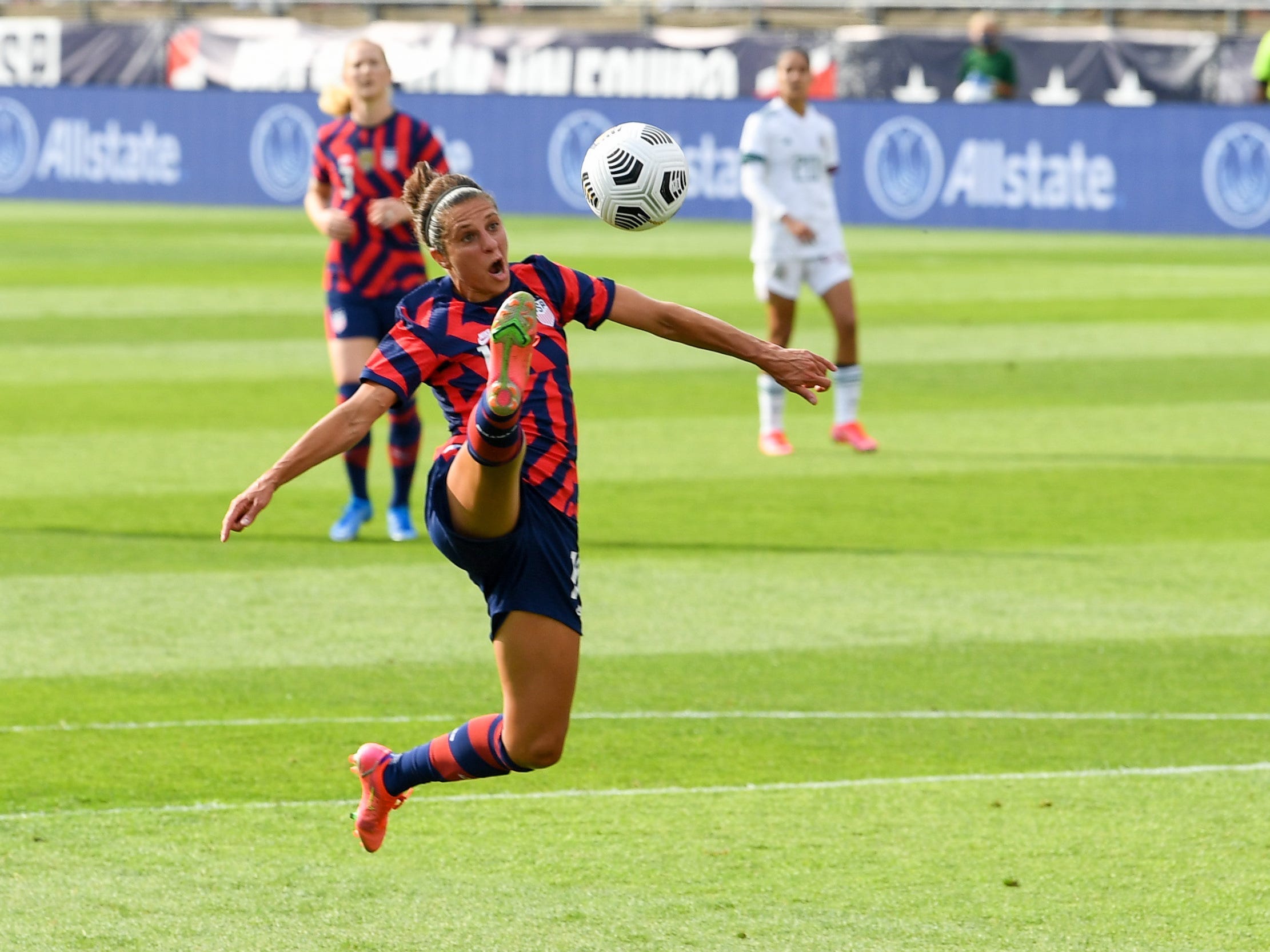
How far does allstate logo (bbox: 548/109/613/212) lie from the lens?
96.6 ft

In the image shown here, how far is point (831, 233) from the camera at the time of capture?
13.7 metres

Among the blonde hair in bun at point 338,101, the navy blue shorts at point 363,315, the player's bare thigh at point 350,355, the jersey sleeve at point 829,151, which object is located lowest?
the player's bare thigh at point 350,355

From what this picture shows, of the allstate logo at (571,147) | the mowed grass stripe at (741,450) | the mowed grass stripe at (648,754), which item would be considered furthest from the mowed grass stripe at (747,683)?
the allstate logo at (571,147)

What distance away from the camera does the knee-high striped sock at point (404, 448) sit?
35.8 ft

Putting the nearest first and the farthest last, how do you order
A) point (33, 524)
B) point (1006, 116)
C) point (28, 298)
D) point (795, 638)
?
point (795, 638), point (33, 524), point (28, 298), point (1006, 116)

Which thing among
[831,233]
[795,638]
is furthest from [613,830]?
[831,233]

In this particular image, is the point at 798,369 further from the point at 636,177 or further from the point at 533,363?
the point at 636,177

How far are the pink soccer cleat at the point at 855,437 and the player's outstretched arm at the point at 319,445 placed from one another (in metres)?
8.36

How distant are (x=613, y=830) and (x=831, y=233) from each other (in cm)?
779

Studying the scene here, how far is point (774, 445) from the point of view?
44.9ft

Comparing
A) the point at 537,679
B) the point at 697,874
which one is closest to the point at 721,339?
the point at 537,679

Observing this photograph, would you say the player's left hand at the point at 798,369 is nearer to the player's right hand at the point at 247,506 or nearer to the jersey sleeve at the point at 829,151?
the player's right hand at the point at 247,506

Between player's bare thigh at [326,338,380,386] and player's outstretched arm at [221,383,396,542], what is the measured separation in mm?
5053

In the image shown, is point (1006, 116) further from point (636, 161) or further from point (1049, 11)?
point (636, 161)
